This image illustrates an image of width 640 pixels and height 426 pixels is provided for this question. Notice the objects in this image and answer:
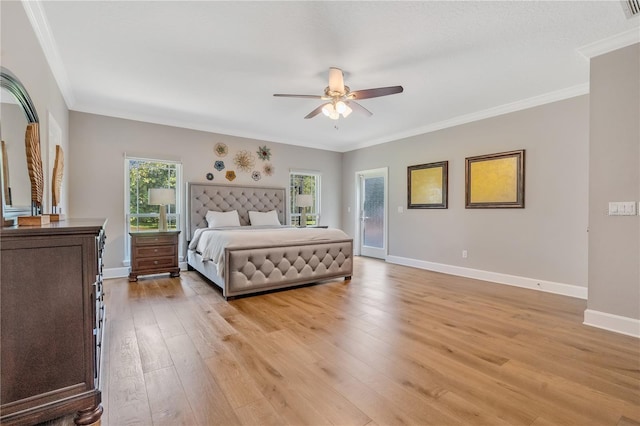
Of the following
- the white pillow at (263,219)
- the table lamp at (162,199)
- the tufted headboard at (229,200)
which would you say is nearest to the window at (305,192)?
the tufted headboard at (229,200)

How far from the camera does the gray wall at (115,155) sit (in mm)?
4453

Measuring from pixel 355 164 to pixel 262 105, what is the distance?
3.32m

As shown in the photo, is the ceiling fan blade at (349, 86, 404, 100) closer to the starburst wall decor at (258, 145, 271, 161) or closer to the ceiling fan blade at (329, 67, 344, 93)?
the ceiling fan blade at (329, 67, 344, 93)

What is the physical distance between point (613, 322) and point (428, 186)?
3.21m

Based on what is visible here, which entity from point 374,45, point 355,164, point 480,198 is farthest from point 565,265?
point 355,164

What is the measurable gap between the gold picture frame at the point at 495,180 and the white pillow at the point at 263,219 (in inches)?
139

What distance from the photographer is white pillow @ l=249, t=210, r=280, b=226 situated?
5.69 m

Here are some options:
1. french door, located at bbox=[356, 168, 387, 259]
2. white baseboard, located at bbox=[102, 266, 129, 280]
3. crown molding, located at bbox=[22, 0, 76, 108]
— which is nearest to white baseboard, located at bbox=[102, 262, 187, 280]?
white baseboard, located at bbox=[102, 266, 129, 280]

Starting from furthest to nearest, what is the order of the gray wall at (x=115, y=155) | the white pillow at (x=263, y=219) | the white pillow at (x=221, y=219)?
1. the white pillow at (x=263, y=219)
2. the white pillow at (x=221, y=219)
3. the gray wall at (x=115, y=155)

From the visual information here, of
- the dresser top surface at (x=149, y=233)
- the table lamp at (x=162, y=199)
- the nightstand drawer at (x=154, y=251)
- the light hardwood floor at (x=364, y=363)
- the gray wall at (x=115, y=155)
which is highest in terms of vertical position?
the gray wall at (x=115, y=155)

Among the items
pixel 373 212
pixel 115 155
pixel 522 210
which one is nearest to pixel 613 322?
pixel 522 210

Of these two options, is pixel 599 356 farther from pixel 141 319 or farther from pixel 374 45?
pixel 141 319

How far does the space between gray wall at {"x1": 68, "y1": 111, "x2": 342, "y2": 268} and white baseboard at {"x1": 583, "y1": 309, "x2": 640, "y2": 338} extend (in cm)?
548

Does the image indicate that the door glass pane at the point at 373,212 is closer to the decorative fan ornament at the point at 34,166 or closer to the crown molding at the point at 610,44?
the crown molding at the point at 610,44
